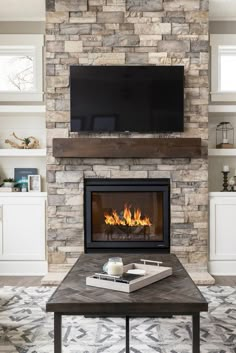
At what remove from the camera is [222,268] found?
4.80m

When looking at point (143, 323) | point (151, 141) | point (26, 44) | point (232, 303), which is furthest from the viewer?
point (26, 44)

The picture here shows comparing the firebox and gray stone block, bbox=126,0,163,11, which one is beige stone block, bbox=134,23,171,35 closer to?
gray stone block, bbox=126,0,163,11

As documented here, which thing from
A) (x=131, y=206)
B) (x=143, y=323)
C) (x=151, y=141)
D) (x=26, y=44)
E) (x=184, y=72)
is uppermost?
(x=26, y=44)

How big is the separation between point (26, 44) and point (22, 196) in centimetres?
176

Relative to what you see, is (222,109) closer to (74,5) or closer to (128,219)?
(128,219)

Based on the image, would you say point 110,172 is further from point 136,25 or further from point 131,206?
point 136,25

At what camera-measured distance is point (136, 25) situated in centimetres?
457

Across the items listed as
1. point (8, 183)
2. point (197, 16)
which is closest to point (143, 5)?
point (197, 16)

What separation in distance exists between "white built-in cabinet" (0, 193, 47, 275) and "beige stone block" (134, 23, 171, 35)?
2.03 meters

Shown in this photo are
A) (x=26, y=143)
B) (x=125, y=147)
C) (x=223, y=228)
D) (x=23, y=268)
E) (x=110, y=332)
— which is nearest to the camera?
(x=110, y=332)

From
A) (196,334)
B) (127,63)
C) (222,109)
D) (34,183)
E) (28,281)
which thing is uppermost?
(127,63)

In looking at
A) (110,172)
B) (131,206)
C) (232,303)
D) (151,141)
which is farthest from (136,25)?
(232,303)

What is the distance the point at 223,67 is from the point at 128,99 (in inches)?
54.8

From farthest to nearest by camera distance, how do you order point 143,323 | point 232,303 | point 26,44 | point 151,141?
point 26,44
point 151,141
point 232,303
point 143,323
